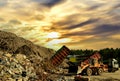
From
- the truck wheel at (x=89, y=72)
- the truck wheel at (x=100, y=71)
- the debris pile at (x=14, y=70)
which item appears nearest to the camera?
the debris pile at (x=14, y=70)

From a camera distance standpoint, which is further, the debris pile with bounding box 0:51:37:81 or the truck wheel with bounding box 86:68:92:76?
the truck wheel with bounding box 86:68:92:76

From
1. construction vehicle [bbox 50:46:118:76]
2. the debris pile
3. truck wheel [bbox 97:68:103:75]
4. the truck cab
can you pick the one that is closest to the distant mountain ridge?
construction vehicle [bbox 50:46:118:76]

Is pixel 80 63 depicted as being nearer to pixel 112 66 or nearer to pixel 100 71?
pixel 100 71

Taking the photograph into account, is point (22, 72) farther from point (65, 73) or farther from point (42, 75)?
point (65, 73)

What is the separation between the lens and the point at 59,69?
3769 centimetres

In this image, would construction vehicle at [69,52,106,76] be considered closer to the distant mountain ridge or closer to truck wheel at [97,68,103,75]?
truck wheel at [97,68,103,75]

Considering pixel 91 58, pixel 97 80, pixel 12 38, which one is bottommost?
pixel 97 80

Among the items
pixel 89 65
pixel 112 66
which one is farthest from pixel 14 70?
pixel 112 66

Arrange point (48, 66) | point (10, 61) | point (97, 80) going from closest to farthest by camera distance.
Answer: point (10, 61) < point (97, 80) < point (48, 66)

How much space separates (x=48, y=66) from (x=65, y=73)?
3434 millimetres

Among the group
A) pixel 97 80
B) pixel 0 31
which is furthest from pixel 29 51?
pixel 97 80

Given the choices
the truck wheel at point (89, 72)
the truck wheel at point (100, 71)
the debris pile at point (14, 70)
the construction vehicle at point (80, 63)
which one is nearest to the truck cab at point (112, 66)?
the truck wheel at point (100, 71)

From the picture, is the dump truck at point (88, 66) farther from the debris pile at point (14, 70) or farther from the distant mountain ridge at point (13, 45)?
the debris pile at point (14, 70)

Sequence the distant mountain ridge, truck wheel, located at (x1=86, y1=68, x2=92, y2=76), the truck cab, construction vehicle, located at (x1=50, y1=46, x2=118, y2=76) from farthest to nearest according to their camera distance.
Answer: the truck cab
the distant mountain ridge
truck wheel, located at (x1=86, y1=68, x2=92, y2=76)
construction vehicle, located at (x1=50, y1=46, x2=118, y2=76)
